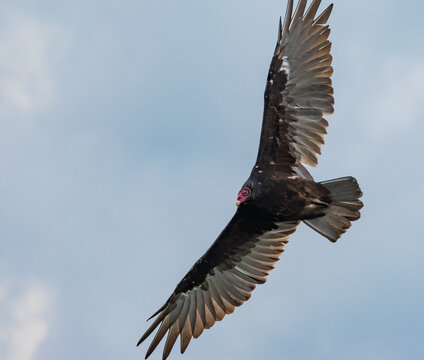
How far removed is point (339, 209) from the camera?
11664 millimetres

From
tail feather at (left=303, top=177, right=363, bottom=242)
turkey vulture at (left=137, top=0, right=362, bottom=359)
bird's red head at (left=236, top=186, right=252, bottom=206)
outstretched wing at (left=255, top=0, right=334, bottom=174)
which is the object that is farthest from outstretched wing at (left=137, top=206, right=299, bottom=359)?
outstretched wing at (left=255, top=0, right=334, bottom=174)

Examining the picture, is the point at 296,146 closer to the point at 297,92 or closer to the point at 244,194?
the point at 297,92

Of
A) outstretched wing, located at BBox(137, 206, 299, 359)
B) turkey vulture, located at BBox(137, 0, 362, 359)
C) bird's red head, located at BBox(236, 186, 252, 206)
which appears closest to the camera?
bird's red head, located at BBox(236, 186, 252, 206)

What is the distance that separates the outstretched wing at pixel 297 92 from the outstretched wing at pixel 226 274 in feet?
3.64

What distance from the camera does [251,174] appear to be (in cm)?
1164

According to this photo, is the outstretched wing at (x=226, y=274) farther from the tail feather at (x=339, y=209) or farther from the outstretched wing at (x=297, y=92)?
the outstretched wing at (x=297, y=92)

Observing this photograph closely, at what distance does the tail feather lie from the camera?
1145 centimetres

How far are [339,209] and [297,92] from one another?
1653 mm

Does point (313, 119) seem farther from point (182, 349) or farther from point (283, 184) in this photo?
point (182, 349)

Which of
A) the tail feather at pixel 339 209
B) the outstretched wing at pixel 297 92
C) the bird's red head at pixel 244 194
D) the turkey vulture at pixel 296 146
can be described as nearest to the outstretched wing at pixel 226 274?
the turkey vulture at pixel 296 146

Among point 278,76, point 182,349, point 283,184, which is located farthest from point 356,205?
point 182,349

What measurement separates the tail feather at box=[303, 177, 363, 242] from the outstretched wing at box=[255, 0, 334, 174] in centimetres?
63

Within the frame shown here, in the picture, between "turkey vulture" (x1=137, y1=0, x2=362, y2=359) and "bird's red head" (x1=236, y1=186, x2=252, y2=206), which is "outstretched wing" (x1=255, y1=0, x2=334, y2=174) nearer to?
"turkey vulture" (x1=137, y1=0, x2=362, y2=359)

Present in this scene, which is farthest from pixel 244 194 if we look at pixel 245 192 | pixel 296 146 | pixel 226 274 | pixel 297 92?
pixel 226 274
